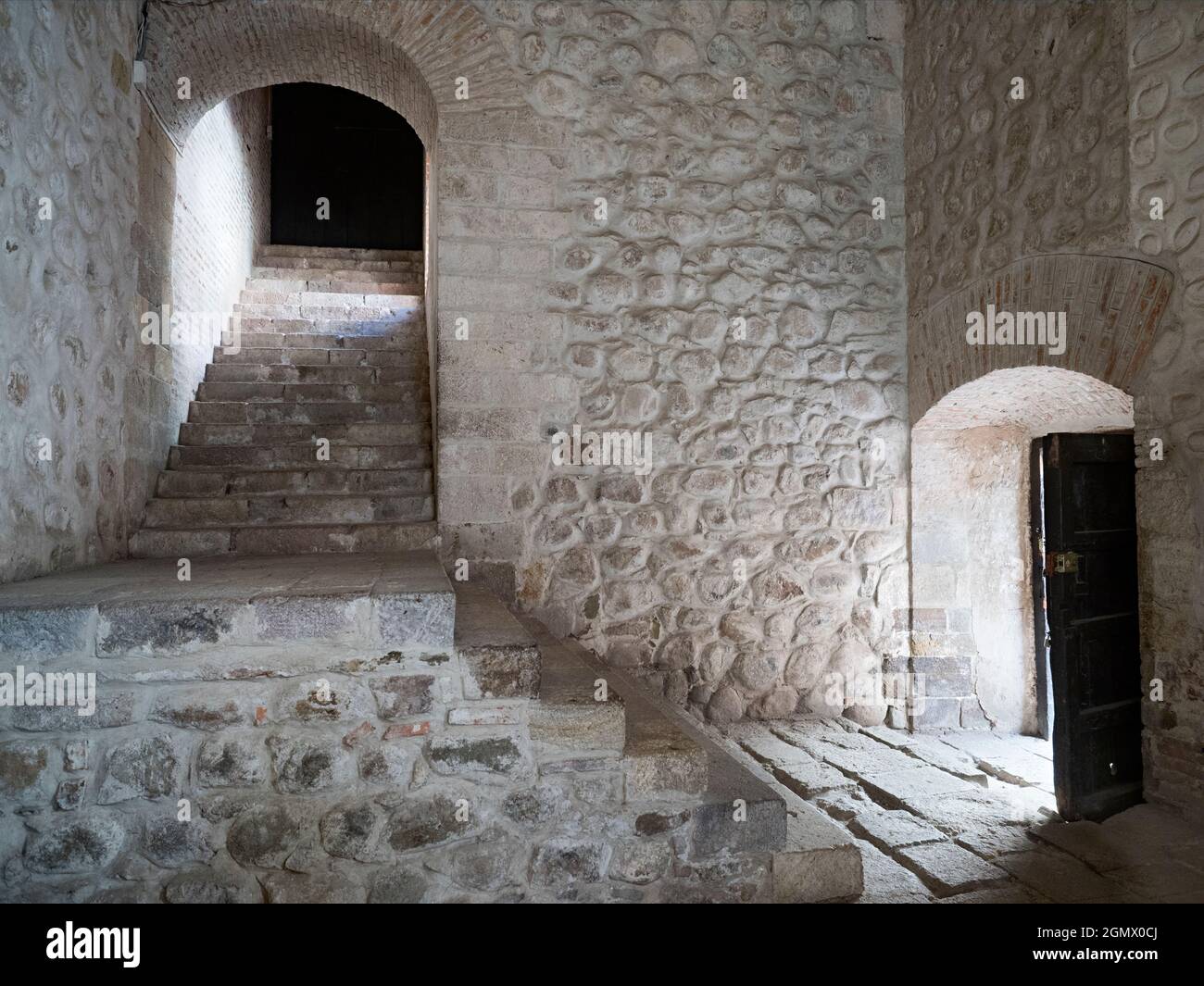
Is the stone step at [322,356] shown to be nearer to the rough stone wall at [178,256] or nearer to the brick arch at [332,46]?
the rough stone wall at [178,256]

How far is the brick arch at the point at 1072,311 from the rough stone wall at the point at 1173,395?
0.22 feet

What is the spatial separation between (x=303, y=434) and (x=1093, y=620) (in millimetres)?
3883

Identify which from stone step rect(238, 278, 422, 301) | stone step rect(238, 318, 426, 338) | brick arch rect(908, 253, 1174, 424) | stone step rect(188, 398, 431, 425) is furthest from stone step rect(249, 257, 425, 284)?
brick arch rect(908, 253, 1174, 424)

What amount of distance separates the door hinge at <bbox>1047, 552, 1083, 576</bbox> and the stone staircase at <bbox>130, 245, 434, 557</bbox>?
2.64 m

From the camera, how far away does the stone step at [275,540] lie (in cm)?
340

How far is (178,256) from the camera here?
14.3 feet

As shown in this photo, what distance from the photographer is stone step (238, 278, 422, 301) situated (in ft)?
21.2

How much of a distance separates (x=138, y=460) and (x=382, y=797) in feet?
7.76

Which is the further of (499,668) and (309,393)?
(309,393)

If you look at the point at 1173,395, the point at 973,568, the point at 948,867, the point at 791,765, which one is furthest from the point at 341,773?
the point at 973,568

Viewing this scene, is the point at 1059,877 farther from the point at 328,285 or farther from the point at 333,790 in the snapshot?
the point at 328,285

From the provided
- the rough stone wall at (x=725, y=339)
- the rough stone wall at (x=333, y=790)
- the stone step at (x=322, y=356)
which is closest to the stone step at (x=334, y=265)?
the stone step at (x=322, y=356)

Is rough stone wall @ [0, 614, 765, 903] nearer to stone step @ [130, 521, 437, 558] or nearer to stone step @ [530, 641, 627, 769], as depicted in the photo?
stone step @ [530, 641, 627, 769]
